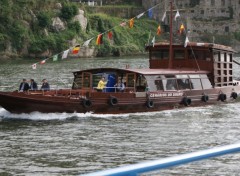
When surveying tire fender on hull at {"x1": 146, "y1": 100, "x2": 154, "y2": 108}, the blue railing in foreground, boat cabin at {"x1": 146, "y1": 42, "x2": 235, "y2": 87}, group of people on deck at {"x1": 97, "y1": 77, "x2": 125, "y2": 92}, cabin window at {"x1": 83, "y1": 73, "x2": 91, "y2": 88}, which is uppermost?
boat cabin at {"x1": 146, "y1": 42, "x2": 235, "y2": 87}

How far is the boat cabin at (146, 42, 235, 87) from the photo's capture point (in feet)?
123

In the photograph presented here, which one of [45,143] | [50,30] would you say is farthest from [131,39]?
[45,143]

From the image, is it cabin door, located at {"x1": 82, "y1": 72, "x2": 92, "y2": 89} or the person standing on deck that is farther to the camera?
cabin door, located at {"x1": 82, "y1": 72, "x2": 92, "y2": 89}

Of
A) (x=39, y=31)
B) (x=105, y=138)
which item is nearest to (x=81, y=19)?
(x=39, y=31)

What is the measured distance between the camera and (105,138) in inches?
913

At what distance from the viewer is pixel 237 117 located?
99.5ft

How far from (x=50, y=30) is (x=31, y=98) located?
83.9 meters

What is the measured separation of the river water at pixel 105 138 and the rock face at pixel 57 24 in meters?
80.8

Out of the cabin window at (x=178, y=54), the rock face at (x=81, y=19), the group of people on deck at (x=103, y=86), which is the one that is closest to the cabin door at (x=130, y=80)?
the group of people on deck at (x=103, y=86)

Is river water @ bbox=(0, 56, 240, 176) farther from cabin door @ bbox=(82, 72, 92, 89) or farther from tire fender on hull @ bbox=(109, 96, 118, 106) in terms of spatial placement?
cabin door @ bbox=(82, 72, 92, 89)

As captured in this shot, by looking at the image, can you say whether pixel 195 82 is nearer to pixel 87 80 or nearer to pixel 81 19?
pixel 87 80

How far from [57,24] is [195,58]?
77747mm

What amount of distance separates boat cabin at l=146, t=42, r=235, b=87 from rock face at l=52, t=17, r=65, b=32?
7547 centimetres

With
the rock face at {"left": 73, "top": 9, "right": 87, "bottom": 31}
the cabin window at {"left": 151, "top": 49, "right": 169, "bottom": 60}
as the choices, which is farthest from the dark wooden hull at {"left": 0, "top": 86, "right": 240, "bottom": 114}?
the rock face at {"left": 73, "top": 9, "right": 87, "bottom": 31}
